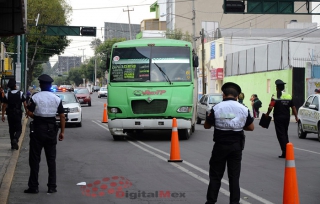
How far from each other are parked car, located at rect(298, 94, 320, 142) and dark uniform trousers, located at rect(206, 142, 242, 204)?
13.2 meters

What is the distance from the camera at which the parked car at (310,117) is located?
2104cm

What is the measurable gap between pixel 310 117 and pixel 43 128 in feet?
44.2

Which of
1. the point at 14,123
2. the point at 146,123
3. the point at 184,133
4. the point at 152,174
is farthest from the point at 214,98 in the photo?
the point at 152,174

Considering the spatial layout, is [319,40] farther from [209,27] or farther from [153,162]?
[153,162]

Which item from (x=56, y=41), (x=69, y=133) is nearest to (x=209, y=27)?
(x=56, y=41)

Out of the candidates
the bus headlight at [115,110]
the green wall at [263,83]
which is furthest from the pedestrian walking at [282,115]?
the green wall at [263,83]

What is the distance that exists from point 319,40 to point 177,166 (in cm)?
4244

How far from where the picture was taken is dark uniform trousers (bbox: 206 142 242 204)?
819cm

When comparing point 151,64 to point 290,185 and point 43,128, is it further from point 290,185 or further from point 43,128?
point 290,185

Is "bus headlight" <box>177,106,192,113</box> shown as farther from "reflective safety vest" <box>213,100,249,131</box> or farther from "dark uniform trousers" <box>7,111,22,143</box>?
"reflective safety vest" <box>213,100,249,131</box>

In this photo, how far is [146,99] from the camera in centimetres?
1961

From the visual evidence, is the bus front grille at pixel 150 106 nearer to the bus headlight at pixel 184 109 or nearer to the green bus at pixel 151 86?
the green bus at pixel 151 86

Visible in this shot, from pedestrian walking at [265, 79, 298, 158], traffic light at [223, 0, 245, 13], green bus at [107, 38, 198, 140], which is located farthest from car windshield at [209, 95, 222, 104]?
pedestrian walking at [265, 79, 298, 158]

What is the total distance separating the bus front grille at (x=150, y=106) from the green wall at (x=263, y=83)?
2467cm
